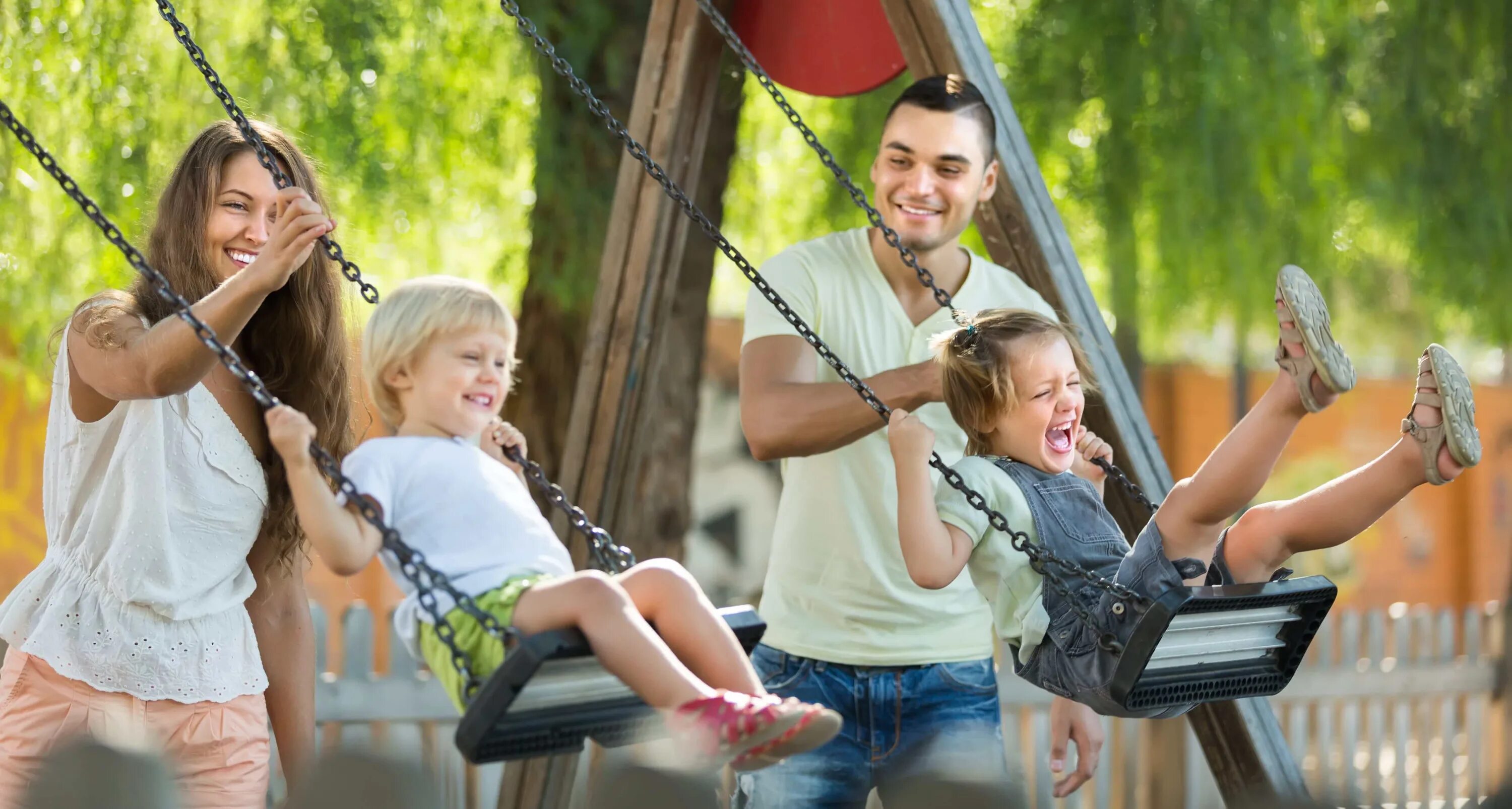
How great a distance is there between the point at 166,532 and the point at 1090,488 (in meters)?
1.55

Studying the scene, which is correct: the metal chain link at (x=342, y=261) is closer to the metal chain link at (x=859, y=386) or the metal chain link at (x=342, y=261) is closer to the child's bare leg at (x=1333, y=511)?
the metal chain link at (x=859, y=386)

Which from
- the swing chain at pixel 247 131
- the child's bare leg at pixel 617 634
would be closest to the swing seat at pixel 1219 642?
the child's bare leg at pixel 617 634

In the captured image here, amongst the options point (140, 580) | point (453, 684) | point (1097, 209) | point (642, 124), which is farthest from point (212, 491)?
point (1097, 209)

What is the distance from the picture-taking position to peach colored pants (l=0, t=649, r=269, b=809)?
2.32 m

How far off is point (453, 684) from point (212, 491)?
720 mm

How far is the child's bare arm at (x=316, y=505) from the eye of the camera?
1.93m

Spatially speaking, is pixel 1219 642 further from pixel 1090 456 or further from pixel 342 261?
pixel 342 261

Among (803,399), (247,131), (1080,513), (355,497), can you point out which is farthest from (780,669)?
(247,131)

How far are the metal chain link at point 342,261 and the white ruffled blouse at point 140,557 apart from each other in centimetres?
37

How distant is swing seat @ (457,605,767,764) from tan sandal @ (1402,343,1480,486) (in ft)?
3.27

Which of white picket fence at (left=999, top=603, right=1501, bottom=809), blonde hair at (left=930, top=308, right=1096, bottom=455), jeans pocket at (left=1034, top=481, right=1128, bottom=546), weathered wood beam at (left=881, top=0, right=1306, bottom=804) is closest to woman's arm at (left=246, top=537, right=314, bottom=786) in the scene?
blonde hair at (left=930, top=308, right=1096, bottom=455)

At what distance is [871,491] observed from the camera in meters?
2.77

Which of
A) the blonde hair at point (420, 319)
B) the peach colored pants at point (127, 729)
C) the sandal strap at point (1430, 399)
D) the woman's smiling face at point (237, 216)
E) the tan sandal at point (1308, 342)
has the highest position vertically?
the woman's smiling face at point (237, 216)

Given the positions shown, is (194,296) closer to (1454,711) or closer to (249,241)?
(249,241)
